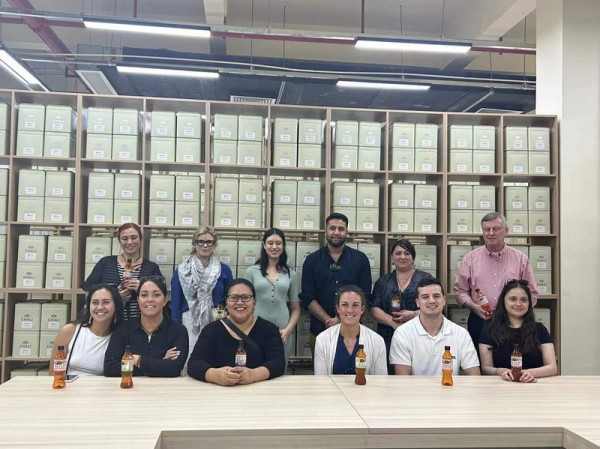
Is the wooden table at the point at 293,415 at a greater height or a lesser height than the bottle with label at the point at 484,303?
lesser

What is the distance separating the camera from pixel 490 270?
362 cm

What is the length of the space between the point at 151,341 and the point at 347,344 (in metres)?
1.03

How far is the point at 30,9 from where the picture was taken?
5148 millimetres

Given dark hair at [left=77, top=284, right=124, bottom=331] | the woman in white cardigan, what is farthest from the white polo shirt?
dark hair at [left=77, top=284, right=124, bottom=331]

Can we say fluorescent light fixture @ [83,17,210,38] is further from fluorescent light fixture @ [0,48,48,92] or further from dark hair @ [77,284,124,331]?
dark hair @ [77,284,124,331]

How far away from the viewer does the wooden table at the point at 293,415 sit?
171cm

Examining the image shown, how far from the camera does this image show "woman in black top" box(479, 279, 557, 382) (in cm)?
271

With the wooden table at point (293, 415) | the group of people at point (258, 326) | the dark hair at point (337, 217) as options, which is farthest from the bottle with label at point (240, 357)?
the dark hair at point (337, 217)

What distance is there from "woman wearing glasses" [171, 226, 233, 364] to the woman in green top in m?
0.25

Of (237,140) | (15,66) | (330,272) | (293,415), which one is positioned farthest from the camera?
(15,66)

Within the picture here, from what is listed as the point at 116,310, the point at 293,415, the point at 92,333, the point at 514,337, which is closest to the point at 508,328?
the point at 514,337

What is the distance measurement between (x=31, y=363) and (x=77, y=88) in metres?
5.47

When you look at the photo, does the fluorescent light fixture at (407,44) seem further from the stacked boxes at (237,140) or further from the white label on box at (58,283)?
the white label on box at (58,283)

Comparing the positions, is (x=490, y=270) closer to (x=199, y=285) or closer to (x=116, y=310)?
(x=199, y=285)
